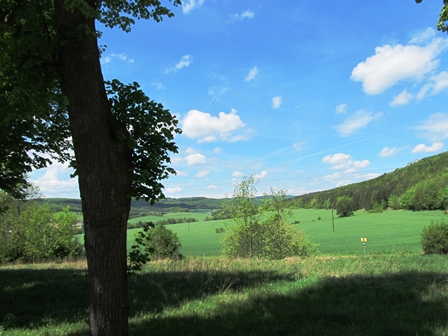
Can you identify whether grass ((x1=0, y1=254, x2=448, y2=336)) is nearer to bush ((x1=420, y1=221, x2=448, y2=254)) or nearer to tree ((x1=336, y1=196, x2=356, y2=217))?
bush ((x1=420, y1=221, x2=448, y2=254))

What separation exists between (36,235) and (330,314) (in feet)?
102

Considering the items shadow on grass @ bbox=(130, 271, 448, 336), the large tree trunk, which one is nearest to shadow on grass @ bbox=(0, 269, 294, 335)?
shadow on grass @ bbox=(130, 271, 448, 336)

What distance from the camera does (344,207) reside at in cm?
10138

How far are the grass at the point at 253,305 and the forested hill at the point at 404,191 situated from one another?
63.3m

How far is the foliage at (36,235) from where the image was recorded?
29.0 m

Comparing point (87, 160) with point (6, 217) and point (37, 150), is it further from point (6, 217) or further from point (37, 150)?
point (6, 217)

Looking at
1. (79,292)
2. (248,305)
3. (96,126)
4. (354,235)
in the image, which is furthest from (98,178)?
(354,235)

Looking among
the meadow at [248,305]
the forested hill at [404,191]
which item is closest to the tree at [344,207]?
the forested hill at [404,191]

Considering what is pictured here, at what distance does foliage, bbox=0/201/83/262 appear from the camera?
95.0ft

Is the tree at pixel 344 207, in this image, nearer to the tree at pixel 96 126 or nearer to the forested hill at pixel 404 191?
the forested hill at pixel 404 191

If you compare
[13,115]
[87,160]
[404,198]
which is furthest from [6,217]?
[404,198]

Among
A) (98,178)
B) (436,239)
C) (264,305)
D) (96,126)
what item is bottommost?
(436,239)

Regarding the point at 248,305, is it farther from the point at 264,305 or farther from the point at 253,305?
the point at 264,305

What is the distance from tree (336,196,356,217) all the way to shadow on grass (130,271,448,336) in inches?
3887
